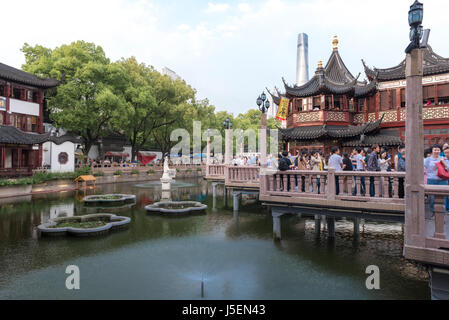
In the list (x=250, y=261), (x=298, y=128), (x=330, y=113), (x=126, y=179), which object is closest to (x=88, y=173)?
(x=126, y=179)

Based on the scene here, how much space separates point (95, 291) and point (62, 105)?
28.3 metres

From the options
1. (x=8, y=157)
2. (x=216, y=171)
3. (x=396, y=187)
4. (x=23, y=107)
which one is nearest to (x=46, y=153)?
(x=8, y=157)

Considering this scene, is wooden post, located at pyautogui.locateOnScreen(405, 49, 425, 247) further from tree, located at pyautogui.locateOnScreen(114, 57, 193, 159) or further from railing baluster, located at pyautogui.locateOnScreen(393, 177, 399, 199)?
tree, located at pyautogui.locateOnScreen(114, 57, 193, 159)

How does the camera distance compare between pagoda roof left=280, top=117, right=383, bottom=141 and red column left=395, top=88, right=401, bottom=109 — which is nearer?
pagoda roof left=280, top=117, right=383, bottom=141

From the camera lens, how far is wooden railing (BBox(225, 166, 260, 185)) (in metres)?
14.9

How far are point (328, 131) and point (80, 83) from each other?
2421 centimetres

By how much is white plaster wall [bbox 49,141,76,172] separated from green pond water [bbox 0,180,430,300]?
15350mm

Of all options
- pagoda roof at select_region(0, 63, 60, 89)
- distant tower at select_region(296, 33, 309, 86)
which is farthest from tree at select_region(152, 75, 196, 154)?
distant tower at select_region(296, 33, 309, 86)

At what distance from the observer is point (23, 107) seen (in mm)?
29172

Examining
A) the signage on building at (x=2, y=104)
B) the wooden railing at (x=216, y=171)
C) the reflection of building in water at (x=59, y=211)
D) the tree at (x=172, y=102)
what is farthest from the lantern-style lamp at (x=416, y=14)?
the tree at (x=172, y=102)

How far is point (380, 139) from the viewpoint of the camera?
22.4 m

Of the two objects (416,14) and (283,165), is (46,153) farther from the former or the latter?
(416,14)

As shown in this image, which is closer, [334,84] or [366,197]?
[366,197]

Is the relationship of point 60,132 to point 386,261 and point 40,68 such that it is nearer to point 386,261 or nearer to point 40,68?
point 40,68
